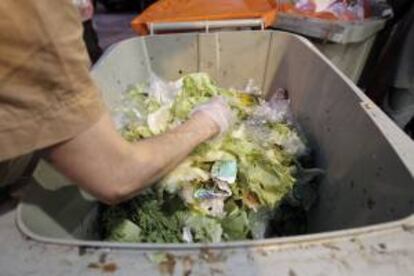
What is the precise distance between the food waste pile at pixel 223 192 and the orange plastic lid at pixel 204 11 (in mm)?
601

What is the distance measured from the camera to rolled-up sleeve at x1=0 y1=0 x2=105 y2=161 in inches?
22.6

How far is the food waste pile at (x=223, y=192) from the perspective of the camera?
1079 mm

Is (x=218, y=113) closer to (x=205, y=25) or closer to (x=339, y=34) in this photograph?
(x=205, y=25)

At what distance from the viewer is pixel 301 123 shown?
151 cm

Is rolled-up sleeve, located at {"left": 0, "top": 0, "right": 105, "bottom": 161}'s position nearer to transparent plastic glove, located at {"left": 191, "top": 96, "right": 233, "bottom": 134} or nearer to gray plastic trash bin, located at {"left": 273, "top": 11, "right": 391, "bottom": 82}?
transparent plastic glove, located at {"left": 191, "top": 96, "right": 233, "bottom": 134}

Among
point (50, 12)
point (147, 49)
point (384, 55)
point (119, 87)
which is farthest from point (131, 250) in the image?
point (384, 55)

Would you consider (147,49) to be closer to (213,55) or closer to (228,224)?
(213,55)

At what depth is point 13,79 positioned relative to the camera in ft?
1.94

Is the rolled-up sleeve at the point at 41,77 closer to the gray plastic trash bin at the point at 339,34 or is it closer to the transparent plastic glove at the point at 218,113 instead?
the transparent plastic glove at the point at 218,113

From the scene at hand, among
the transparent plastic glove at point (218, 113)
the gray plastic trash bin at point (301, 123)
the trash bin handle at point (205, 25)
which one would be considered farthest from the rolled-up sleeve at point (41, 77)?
the trash bin handle at point (205, 25)

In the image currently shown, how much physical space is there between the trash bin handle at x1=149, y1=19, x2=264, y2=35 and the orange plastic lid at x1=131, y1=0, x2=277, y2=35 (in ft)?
0.06

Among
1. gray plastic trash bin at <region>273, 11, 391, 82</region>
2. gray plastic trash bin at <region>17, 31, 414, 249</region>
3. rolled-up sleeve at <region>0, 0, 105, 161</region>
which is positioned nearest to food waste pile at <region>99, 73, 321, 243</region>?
gray plastic trash bin at <region>17, 31, 414, 249</region>

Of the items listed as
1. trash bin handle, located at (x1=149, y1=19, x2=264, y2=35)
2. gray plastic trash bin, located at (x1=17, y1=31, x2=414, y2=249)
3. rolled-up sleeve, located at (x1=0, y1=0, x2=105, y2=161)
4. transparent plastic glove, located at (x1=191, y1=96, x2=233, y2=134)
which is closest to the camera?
rolled-up sleeve, located at (x1=0, y1=0, x2=105, y2=161)

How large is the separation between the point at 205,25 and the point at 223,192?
933mm
